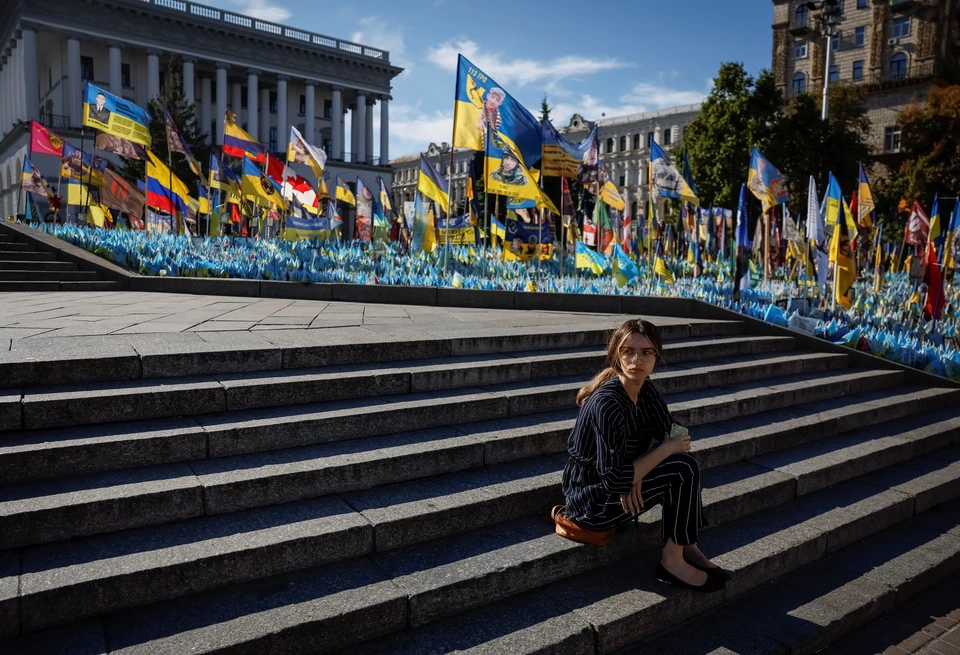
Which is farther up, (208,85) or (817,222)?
(208,85)

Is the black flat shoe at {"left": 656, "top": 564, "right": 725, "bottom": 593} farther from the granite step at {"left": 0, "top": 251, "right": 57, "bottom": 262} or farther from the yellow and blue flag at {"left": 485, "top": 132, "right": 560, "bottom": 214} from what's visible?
the granite step at {"left": 0, "top": 251, "right": 57, "bottom": 262}

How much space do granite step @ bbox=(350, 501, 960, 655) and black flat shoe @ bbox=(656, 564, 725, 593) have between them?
0.04 meters

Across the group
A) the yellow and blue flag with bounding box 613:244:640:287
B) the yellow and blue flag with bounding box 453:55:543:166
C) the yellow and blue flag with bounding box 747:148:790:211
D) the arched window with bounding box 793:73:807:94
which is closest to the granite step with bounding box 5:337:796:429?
the yellow and blue flag with bounding box 613:244:640:287

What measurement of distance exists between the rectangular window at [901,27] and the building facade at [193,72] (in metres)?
38.2

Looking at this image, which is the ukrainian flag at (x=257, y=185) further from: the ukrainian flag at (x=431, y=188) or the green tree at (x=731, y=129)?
the green tree at (x=731, y=129)

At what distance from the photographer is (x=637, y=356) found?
3447 mm

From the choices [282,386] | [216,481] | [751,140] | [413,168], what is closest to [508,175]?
[282,386]

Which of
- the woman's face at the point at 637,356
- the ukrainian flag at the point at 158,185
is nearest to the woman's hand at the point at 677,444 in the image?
the woman's face at the point at 637,356

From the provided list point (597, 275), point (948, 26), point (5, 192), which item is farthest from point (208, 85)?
point (948, 26)

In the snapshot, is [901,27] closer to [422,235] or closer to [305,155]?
[422,235]

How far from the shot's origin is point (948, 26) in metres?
46.2

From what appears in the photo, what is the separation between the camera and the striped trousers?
3.40m

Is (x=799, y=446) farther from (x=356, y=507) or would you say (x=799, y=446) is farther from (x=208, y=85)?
(x=208, y=85)

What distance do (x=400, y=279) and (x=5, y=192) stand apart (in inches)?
2002
